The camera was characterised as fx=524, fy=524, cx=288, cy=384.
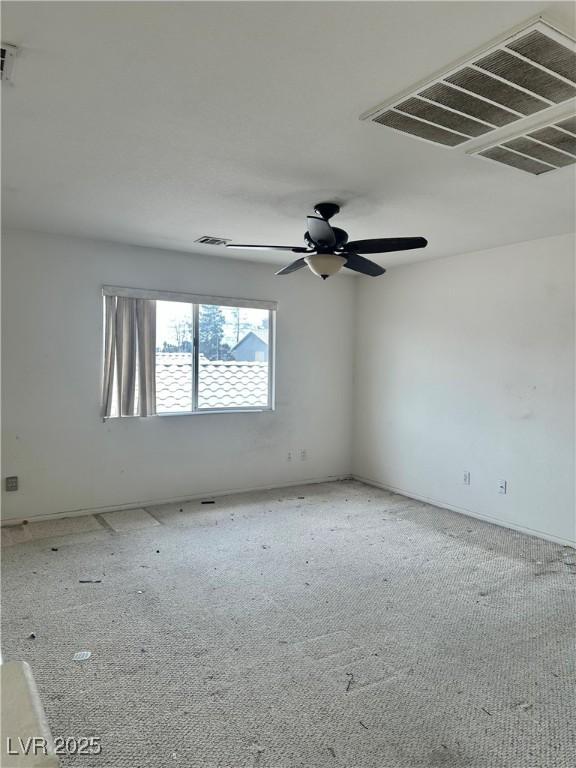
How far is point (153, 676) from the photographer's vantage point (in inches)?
93.5

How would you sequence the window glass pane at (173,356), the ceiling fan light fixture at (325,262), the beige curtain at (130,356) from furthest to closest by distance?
the window glass pane at (173,356), the beige curtain at (130,356), the ceiling fan light fixture at (325,262)

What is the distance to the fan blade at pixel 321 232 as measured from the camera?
3061 mm

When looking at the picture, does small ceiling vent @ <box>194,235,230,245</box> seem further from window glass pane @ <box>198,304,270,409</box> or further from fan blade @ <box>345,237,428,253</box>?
fan blade @ <box>345,237,428,253</box>

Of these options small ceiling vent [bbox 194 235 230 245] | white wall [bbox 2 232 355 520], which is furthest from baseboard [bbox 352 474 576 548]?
small ceiling vent [bbox 194 235 230 245]

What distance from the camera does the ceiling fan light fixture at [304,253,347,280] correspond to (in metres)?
3.36

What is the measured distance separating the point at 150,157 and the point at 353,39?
141 cm

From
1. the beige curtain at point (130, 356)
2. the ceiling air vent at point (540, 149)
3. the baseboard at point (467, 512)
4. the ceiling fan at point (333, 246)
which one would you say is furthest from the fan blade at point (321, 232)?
the baseboard at point (467, 512)

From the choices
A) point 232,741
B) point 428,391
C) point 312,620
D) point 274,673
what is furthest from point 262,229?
point 232,741

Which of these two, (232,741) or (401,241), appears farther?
(401,241)

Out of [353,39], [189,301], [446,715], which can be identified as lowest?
[446,715]

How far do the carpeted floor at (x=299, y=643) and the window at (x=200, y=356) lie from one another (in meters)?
1.29

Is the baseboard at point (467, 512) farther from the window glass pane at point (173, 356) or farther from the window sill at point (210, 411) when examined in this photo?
the window glass pane at point (173, 356)

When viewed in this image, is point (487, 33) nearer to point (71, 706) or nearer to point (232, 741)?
point (232, 741)

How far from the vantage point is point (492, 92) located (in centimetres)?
204
